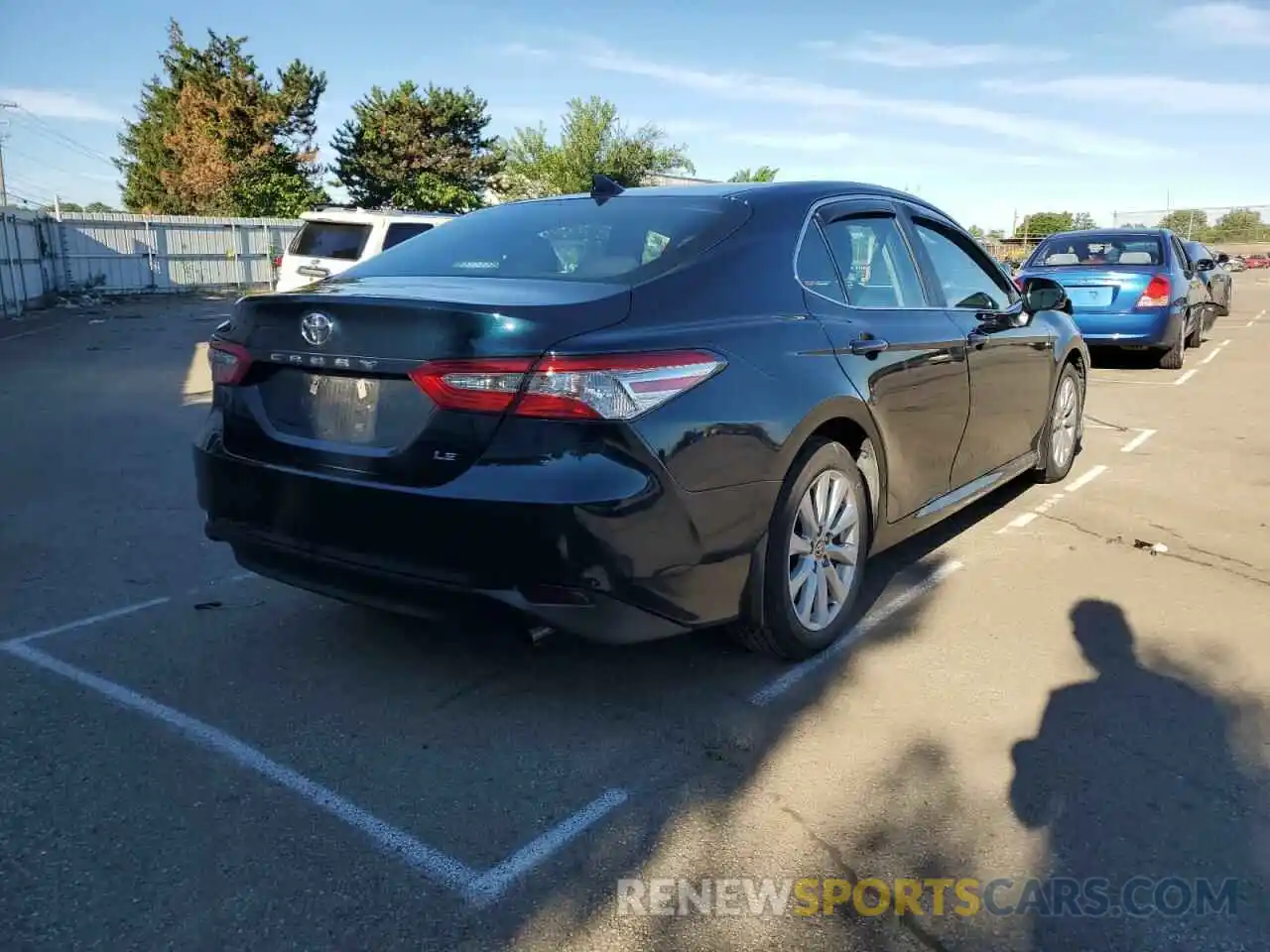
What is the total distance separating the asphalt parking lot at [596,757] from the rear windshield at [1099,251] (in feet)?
26.8

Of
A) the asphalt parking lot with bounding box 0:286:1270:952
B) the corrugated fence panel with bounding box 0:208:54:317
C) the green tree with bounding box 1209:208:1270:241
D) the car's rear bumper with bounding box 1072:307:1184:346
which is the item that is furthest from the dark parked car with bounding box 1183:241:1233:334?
the green tree with bounding box 1209:208:1270:241

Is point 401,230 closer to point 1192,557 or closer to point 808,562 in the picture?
point 1192,557

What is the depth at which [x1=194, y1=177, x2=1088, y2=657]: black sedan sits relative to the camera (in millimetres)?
2936

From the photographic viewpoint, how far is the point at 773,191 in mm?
4012

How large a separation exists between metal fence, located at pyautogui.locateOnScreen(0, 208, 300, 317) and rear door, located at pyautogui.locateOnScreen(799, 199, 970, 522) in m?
20.0

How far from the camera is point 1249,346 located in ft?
51.2

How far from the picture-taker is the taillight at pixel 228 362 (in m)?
3.47

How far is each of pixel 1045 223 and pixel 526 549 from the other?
5668 cm

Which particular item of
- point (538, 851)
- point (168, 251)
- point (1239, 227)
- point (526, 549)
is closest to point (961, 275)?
point (526, 549)

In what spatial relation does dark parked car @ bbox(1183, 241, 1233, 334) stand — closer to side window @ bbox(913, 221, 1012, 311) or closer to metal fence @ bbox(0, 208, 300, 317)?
side window @ bbox(913, 221, 1012, 311)

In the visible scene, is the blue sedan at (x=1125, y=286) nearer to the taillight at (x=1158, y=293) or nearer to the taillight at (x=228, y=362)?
the taillight at (x=1158, y=293)

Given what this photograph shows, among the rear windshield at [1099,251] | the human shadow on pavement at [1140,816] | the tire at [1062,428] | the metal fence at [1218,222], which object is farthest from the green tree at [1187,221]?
the human shadow on pavement at [1140,816]

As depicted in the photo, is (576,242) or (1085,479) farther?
(1085,479)

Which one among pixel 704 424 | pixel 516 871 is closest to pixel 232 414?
pixel 704 424
